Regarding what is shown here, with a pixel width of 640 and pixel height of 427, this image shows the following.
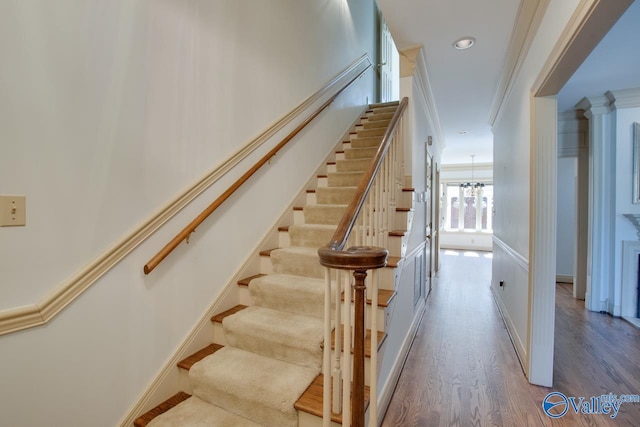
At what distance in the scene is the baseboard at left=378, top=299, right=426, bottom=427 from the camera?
170 cm

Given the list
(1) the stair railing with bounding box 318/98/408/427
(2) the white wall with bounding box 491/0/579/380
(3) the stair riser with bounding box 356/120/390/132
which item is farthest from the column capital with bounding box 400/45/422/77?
(1) the stair railing with bounding box 318/98/408/427

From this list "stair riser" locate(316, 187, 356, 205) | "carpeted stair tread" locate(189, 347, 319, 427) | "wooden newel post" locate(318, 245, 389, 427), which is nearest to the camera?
"wooden newel post" locate(318, 245, 389, 427)

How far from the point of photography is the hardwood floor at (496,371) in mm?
1767

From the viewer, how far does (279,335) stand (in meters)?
1.63

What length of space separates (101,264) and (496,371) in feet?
9.03

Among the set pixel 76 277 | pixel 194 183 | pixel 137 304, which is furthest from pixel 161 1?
pixel 137 304

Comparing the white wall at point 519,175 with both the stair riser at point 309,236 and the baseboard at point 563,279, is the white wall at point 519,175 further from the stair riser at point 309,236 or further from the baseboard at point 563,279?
the baseboard at point 563,279

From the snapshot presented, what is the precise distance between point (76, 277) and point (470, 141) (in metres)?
6.74

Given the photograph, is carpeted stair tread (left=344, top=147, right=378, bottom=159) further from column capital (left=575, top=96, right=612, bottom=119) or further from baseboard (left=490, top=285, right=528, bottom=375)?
column capital (left=575, top=96, right=612, bottom=119)

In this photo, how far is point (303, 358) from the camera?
5.17 ft

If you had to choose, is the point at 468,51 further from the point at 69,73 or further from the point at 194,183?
the point at 69,73

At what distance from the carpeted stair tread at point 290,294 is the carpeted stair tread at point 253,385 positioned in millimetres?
353

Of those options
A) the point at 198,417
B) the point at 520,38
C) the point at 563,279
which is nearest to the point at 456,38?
the point at 520,38

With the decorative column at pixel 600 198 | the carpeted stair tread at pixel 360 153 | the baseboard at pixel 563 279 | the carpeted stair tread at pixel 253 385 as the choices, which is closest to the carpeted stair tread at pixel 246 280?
the carpeted stair tread at pixel 253 385
